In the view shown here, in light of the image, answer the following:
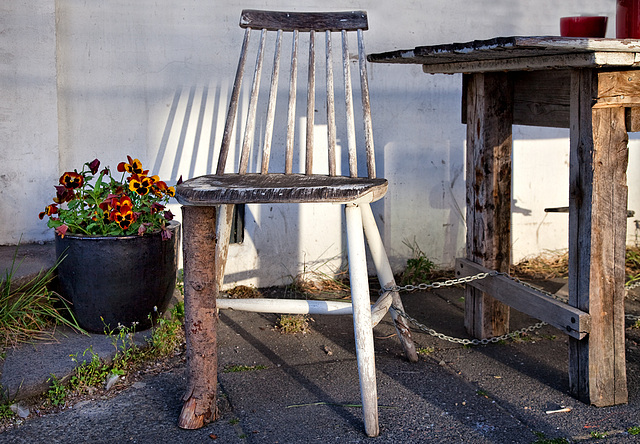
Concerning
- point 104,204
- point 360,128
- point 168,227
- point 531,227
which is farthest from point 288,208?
point 531,227

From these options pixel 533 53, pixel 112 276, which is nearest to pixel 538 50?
pixel 533 53

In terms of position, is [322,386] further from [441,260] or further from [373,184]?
[441,260]

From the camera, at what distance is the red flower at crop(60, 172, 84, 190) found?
2.57 metres

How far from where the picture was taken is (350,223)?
196cm

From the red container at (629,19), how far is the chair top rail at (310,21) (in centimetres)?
84

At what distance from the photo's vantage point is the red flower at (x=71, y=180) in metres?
2.57

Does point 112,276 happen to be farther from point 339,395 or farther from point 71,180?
point 339,395

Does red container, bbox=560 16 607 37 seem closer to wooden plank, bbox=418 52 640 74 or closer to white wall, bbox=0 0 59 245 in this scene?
wooden plank, bbox=418 52 640 74

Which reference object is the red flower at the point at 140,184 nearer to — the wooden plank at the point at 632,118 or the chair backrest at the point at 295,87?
the chair backrest at the point at 295,87

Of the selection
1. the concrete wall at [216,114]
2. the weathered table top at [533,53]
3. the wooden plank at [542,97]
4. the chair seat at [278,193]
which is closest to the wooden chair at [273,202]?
the chair seat at [278,193]

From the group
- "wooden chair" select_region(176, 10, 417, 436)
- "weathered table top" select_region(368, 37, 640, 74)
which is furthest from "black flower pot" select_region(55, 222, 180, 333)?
"weathered table top" select_region(368, 37, 640, 74)

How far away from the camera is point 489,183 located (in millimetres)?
2654

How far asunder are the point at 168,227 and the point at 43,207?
2.36ft

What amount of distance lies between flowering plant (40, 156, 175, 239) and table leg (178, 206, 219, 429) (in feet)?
2.08
